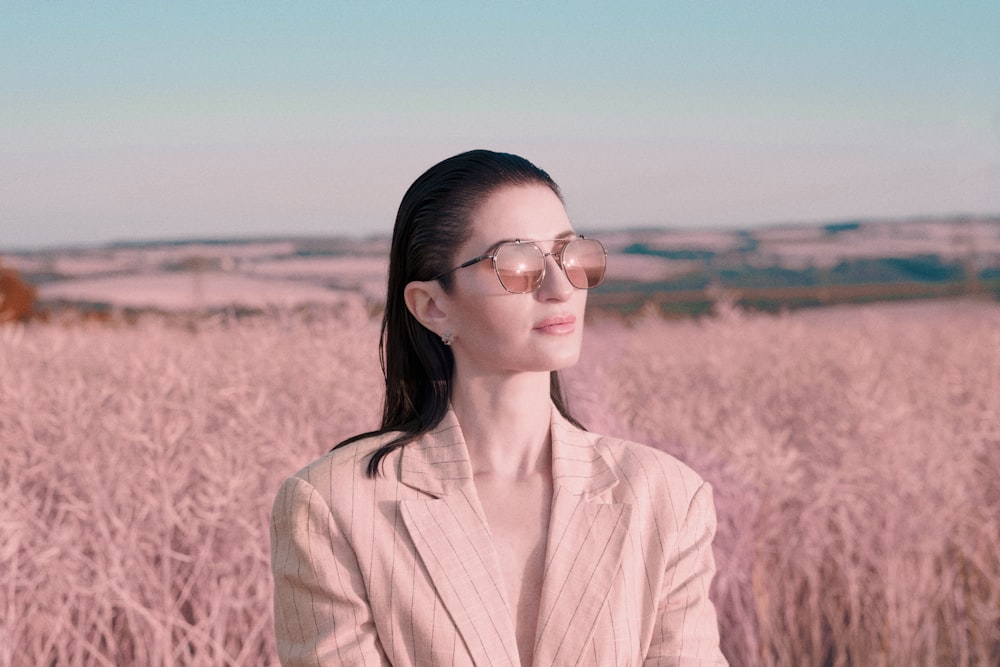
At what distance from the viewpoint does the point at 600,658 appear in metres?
1.64

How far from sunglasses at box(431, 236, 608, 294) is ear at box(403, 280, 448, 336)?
0.04 m

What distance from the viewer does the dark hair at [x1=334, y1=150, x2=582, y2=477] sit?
171 cm

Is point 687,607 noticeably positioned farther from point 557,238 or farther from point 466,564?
point 557,238

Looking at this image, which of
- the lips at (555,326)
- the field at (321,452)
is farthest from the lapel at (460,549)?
the field at (321,452)

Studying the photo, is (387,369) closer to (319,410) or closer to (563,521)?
(563,521)

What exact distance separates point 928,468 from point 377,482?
2759mm

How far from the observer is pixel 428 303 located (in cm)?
178

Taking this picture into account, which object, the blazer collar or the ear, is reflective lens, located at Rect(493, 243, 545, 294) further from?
the blazer collar

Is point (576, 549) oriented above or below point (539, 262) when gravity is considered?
below

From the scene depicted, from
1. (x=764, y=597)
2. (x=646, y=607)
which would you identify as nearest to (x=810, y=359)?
(x=764, y=597)

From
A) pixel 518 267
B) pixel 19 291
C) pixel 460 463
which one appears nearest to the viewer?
pixel 518 267

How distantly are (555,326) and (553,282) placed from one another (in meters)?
0.07

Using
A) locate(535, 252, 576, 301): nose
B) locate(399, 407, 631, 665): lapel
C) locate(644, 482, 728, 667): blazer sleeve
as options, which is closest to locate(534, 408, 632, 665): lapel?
locate(399, 407, 631, 665): lapel

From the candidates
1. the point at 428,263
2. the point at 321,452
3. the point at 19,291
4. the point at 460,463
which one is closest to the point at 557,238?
the point at 428,263
